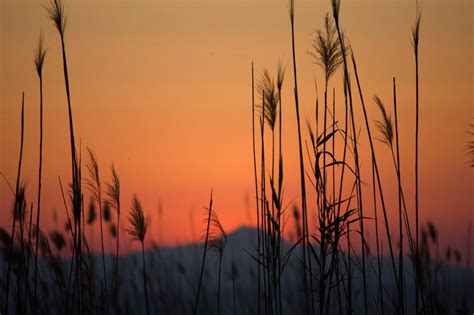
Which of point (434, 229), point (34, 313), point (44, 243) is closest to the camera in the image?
point (34, 313)

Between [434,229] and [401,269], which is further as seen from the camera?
[434,229]

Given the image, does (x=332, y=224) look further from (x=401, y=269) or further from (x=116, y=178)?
(x=116, y=178)

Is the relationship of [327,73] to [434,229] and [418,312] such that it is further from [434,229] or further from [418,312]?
[434,229]

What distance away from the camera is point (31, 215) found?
3.96 metres

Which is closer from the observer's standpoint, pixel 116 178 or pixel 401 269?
pixel 401 269

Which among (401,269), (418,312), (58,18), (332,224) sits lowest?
(418,312)

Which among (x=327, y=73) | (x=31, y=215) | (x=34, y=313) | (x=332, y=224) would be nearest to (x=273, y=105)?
(x=327, y=73)

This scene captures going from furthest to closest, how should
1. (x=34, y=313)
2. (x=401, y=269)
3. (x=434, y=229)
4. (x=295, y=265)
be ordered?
1. (x=295, y=265)
2. (x=434, y=229)
3. (x=34, y=313)
4. (x=401, y=269)

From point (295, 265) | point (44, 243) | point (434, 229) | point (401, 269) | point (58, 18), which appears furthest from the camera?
point (295, 265)

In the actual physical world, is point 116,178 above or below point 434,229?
above

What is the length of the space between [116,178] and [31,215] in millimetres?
663

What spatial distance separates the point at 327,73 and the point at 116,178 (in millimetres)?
1567

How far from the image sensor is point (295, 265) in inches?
242

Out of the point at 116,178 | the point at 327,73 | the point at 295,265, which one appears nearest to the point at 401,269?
the point at 327,73
